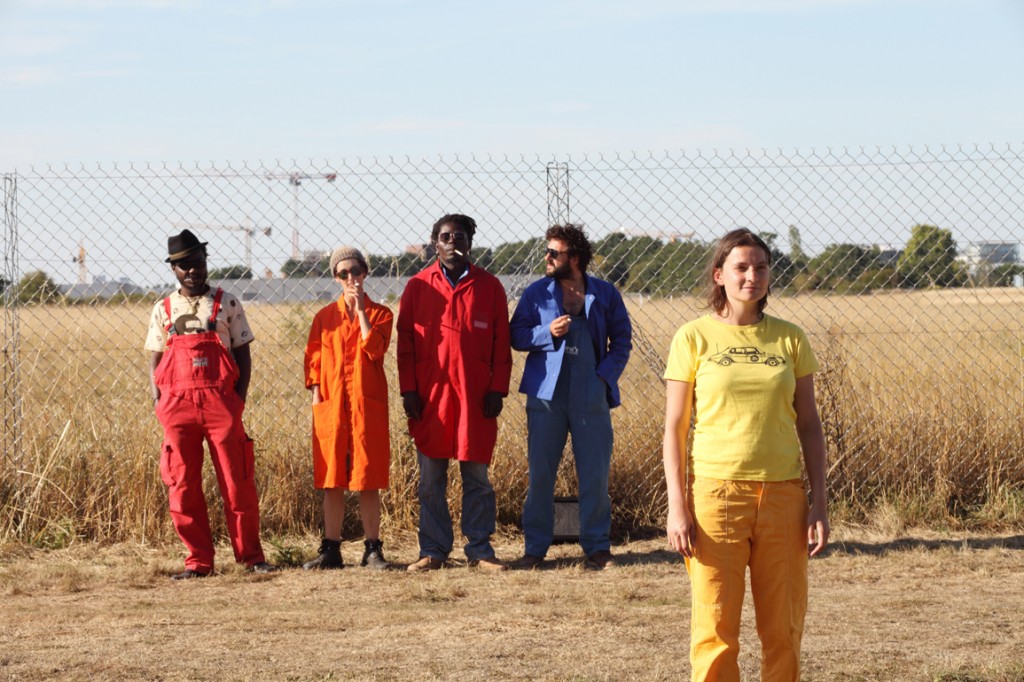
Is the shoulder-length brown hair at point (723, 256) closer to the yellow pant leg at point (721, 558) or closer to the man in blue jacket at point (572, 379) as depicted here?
the yellow pant leg at point (721, 558)

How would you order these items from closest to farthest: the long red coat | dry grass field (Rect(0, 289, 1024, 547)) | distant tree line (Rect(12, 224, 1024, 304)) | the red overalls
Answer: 1. the red overalls
2. the long red coat
3. dry grass field (Rect(0, 289, 1024, 547))
4. distant tree line (Rect(12, 224, 1024, 304))

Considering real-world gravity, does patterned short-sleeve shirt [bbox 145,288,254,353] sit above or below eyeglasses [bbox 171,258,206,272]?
below

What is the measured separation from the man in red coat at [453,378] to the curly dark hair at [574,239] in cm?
44

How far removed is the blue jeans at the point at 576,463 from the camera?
6660 mm

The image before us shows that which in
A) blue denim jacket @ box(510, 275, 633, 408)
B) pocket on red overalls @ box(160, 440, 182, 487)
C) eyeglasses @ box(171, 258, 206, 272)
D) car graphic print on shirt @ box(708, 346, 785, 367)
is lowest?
pocket on red overalls @ box(160, 440, 182, 487)

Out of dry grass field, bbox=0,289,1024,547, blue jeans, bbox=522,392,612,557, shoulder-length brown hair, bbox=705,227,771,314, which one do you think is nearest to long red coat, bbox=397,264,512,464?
blue jeans, bbox=522,392,612,557

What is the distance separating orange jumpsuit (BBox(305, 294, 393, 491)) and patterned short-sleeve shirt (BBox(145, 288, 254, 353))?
0.40 m

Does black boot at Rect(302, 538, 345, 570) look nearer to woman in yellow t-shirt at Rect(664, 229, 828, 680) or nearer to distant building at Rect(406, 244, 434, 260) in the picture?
distant building at Rect(406, 244, 434, 260)

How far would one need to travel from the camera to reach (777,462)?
3.46 meters

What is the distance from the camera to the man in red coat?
6.57 meters

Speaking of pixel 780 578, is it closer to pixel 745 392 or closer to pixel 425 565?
pixel 745 392

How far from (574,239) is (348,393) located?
1552mm

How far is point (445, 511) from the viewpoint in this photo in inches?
266

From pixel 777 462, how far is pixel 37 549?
5.28 meters
